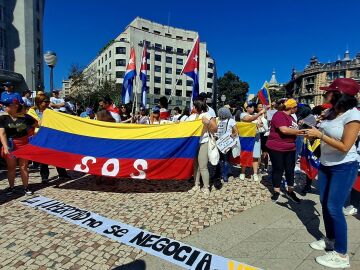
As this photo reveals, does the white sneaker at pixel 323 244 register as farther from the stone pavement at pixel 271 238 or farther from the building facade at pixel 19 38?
the building facade at pixel 19 38

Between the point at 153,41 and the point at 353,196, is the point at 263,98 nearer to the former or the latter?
the point at 353,196

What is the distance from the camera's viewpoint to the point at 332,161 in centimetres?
308

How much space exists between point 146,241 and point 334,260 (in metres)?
2.22

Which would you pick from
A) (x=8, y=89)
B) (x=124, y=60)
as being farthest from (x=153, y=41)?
(x=8, y=89)

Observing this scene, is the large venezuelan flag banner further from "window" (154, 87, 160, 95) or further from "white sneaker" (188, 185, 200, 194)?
"window" (154, 87, 160, 95)

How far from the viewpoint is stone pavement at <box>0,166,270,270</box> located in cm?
337

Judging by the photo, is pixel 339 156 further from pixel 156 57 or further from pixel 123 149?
pixel 156 57

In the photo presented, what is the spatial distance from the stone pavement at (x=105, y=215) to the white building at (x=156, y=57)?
6109cm

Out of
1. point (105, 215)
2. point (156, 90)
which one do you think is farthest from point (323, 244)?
point (156, 90)

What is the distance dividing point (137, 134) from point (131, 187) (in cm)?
127

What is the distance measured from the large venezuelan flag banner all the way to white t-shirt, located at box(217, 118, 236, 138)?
1.00m

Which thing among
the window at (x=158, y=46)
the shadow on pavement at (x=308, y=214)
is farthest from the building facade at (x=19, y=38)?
the shadow on pavement at (x=308, y=214)

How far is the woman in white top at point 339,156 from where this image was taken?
2889 mm

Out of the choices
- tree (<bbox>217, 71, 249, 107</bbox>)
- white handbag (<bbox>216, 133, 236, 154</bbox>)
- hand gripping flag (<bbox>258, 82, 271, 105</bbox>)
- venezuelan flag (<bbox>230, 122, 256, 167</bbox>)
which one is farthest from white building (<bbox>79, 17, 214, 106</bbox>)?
white handbag (<bbox>216, 133, 236, 154</bbox>)
